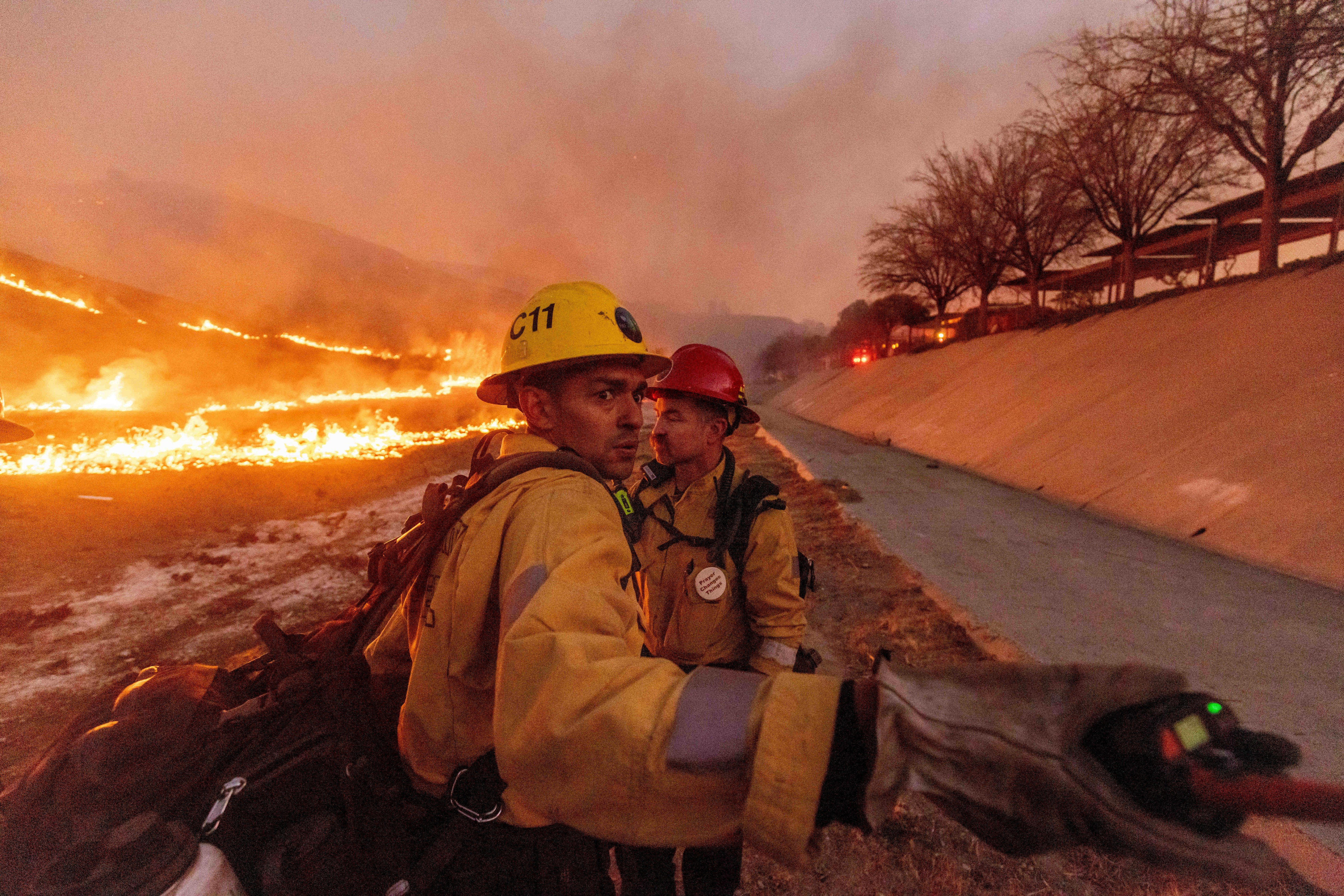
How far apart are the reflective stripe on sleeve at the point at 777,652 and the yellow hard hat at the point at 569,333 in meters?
1.25

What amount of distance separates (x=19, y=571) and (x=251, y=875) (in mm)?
8531

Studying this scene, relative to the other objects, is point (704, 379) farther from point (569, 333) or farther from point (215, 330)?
point (215, 330)

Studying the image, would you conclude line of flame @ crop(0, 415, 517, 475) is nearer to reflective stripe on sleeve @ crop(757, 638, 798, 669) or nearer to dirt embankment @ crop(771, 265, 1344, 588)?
reflective stripe on sleeve @ crop(757, 638, 798, 669)

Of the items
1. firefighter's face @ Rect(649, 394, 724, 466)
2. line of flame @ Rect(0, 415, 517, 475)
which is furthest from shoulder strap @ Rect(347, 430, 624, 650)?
line of flame @ Rect(0, 415, 517, 475)

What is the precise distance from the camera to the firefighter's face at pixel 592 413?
69.1 inches

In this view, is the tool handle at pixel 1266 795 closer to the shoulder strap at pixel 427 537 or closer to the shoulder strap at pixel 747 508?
the shoulder strap at pixel 427 537

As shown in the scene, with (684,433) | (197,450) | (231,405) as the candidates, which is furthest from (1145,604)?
(231,405)

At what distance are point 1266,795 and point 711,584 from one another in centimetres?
172

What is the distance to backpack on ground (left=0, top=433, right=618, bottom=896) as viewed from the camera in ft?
4.23

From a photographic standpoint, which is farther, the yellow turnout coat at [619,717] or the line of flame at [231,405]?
the line of flame at [231,405]

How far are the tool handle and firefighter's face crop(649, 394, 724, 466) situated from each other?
2.08 meters

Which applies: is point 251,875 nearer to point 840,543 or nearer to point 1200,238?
point 840,543

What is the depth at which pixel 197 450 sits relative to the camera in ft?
44.3

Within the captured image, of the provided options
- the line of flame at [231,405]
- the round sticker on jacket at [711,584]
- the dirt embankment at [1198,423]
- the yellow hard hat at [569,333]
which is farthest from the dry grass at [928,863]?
the line of flame at [231,405]
